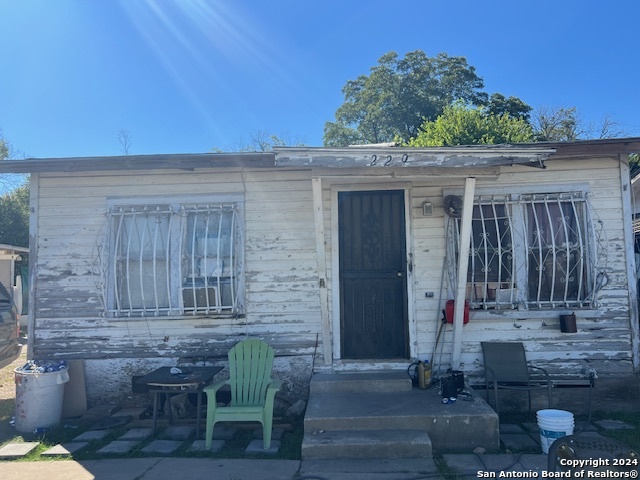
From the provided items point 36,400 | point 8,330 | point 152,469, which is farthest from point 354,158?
point 8,330

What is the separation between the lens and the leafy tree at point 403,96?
968 inches

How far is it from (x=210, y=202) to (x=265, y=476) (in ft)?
9.95

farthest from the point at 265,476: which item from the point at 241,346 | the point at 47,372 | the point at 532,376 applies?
the point at 532,376

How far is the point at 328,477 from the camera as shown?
341 centimetres

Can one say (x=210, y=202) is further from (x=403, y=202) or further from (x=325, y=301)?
(x=403, y=202)

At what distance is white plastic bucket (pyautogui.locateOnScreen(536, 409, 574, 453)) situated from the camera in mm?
3789

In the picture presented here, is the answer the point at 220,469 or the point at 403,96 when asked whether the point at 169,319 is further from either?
the point at 403,96

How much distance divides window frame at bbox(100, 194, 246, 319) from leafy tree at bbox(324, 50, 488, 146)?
784 inches

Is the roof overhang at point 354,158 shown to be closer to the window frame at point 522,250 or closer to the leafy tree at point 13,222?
the window frame at point 522,250

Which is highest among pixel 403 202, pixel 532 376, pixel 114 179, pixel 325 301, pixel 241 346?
pixel 114 179

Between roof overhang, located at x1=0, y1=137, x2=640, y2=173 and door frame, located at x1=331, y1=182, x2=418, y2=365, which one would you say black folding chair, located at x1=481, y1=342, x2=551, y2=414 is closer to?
door frame, located at x1=331, y1=182, x2=418, y2=365

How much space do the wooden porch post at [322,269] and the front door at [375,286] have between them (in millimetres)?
230

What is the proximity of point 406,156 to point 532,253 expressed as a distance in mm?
2137

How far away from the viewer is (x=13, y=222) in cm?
1602
